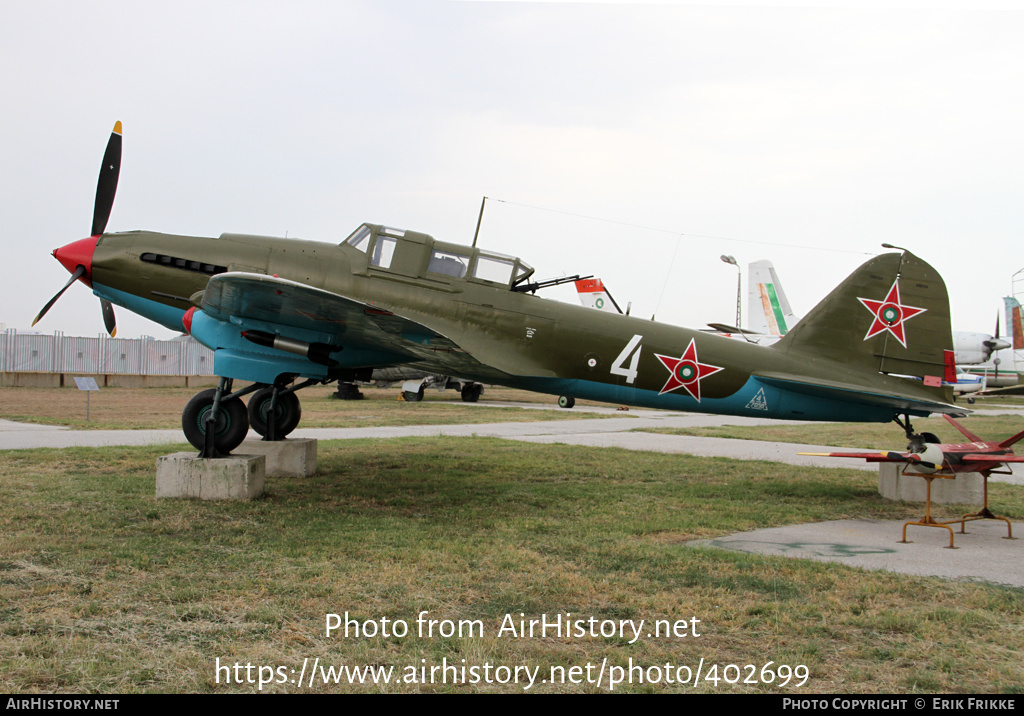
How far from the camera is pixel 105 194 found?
29.6 ft

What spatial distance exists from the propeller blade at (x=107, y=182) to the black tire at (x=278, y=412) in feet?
9.68

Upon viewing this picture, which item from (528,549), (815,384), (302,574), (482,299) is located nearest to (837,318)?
(815,384)

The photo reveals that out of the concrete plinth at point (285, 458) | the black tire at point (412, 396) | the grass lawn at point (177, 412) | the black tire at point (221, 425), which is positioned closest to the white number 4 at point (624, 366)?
the concrete plinth at point (285, 458)

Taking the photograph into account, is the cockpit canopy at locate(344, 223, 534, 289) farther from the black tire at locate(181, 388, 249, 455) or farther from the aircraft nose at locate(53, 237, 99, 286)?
the aircraft nose at locate(53, 237, 99, 286)

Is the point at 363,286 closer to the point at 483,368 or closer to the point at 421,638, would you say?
the point at 483,368

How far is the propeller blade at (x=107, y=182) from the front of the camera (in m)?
9.01

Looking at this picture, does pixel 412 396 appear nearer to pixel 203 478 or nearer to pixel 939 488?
pixel 203 478

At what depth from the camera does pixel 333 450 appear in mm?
12242

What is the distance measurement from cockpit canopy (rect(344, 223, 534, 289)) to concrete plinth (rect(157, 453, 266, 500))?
284 cm

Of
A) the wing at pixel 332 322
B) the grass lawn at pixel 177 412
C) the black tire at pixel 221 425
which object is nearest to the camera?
the wing at pixel 332 322

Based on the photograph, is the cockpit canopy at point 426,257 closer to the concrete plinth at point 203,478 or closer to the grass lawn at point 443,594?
the grass lawn at point 443,594

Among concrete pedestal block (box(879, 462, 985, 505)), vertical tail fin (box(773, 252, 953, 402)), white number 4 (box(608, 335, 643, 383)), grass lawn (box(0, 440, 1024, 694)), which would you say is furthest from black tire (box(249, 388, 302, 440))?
concrete pedestal block (box(879, 462, 985, 505))

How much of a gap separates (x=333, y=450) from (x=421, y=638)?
881 centimetres

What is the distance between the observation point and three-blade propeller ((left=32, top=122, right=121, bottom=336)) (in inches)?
342
